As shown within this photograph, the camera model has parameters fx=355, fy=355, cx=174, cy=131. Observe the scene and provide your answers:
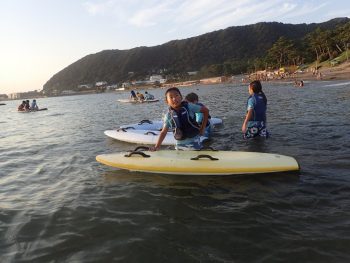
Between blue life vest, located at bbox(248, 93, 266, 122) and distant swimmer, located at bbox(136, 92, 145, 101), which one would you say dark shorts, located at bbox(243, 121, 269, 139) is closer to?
blue life vest, located at bbox(248, 93, 266, 122)

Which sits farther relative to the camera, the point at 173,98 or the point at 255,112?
the point at 255,112

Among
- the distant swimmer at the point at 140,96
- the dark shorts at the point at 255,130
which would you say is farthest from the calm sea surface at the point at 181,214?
the distant swimmer at the point at 140,96

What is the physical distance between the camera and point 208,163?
8.97 meters

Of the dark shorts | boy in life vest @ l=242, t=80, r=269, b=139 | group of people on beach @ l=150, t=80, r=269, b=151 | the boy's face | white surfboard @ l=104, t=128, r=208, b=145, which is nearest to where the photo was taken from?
the boy's face

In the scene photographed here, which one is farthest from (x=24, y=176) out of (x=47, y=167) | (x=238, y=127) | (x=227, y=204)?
(x=238, y=127)

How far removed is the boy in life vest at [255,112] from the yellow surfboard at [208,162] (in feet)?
4.84

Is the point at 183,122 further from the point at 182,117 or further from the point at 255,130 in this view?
the point at 255,130

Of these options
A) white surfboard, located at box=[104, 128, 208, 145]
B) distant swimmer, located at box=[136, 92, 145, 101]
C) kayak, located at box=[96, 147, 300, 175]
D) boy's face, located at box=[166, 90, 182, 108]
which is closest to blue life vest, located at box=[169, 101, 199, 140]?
boy's face, located at box=[166, 90, 182, 108]

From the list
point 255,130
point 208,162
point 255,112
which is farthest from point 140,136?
point 208,162

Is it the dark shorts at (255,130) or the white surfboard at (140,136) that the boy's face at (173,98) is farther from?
the white surfboard at (140,136)

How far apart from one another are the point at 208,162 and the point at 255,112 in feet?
9.00

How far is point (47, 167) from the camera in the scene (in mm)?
12359

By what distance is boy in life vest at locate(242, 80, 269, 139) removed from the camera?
1052 cm

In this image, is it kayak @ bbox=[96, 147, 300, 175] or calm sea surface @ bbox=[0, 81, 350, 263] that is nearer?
calm sea surface @ bbox=[0, 81, 350, 263]
